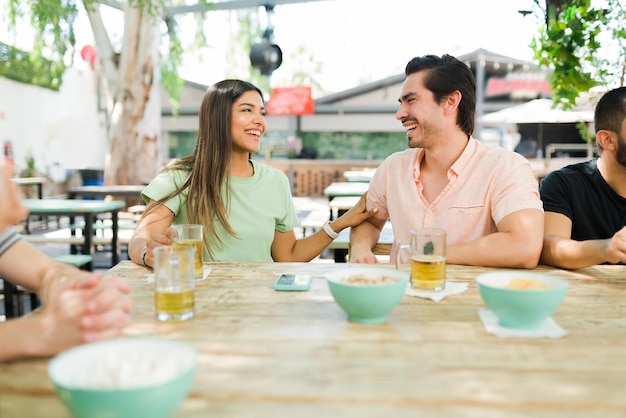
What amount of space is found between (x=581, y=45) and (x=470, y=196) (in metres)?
1.36

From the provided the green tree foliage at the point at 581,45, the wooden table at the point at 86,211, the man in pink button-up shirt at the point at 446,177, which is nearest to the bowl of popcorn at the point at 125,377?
the man in pink button-up shirt at the point at 446,177

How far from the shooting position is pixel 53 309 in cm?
96

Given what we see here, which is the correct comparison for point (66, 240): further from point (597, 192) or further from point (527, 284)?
point (527, 284)

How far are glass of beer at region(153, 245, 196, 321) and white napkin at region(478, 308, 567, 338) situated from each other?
2.09ft

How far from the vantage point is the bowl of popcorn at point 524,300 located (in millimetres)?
1069

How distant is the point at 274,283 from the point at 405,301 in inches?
14.9

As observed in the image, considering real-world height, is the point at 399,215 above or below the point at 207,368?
above

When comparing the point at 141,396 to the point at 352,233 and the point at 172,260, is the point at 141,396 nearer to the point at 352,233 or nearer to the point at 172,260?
the point at 172,260

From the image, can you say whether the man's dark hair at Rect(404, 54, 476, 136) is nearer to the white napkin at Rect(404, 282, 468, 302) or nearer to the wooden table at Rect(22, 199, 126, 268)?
the white napkin at Rect(404, 282, 468, 302)

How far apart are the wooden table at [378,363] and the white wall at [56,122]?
33.3 feet

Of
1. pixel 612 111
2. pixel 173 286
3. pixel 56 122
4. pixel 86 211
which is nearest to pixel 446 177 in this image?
pixel 612 111

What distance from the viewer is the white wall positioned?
33.3 feet

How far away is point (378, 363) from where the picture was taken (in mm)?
953

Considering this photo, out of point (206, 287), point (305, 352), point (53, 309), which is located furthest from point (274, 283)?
point (53, 309)
